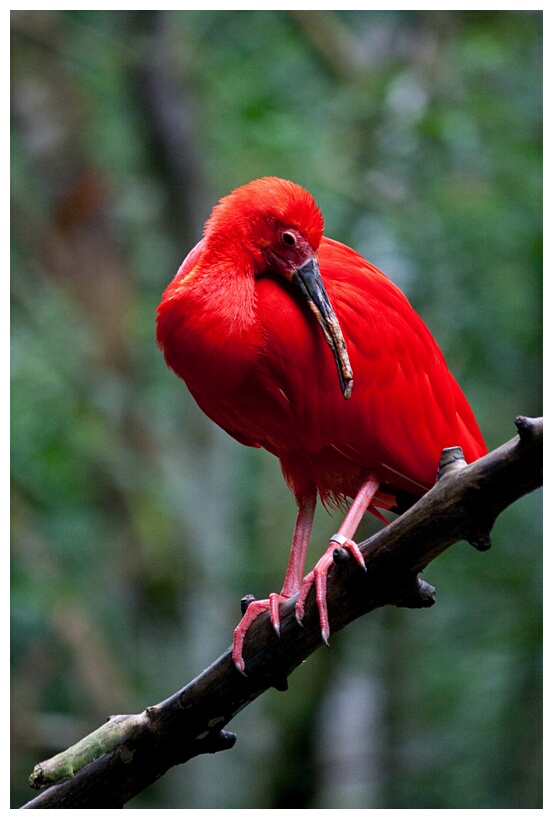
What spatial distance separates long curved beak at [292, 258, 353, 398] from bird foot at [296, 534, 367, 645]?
34 centimetres

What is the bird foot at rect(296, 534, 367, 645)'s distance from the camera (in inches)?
89.8

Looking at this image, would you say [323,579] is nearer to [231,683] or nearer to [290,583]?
[231,683]

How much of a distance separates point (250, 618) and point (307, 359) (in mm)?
685

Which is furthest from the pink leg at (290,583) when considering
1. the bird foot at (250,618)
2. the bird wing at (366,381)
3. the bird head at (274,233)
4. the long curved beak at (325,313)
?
the bird head at (274,233)

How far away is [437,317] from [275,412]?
2834 millimetres

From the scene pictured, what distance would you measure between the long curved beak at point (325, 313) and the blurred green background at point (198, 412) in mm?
2774

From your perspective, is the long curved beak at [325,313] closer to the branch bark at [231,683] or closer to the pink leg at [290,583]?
the branch bark at [231,683]

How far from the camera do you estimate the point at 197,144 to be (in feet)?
22.5

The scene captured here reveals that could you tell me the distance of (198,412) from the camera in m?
7.04

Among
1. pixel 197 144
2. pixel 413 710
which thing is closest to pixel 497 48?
pixel 197 144

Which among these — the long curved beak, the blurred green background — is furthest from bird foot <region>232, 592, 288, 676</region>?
the blurred green background

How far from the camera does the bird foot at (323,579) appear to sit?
89.8 inches

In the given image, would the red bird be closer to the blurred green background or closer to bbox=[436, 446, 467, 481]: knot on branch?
bbox=[436, 446, 467, 481]: knot on branch

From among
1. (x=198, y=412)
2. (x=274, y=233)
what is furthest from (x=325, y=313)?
(x=198, y=412)
